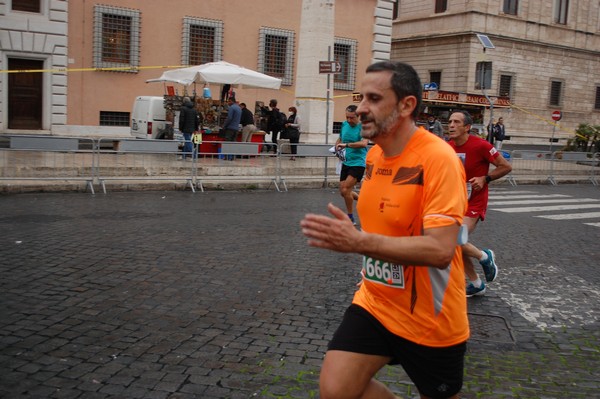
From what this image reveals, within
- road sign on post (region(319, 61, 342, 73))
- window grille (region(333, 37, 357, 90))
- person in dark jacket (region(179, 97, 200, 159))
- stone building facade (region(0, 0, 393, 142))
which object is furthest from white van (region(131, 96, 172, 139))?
window grille (region(333, 37, 357, 90))

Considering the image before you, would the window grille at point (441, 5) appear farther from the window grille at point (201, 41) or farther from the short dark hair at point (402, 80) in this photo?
the short dark hair at point (402, 80)

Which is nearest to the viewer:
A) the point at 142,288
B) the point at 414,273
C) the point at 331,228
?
the point at 331,228

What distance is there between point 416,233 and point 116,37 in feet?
82.0

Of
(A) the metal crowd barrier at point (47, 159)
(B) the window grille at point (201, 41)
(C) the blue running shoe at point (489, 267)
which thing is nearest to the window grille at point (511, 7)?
(B) the window grille at point (201, 41)

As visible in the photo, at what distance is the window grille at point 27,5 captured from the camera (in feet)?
79.4

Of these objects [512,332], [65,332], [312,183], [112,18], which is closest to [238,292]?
[65,332]

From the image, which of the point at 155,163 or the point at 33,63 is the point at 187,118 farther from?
the point at 33,63

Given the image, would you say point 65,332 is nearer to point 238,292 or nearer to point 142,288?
point 142,288

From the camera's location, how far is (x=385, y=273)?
2.94m

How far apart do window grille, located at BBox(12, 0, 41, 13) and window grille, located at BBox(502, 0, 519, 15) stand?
1154 inches

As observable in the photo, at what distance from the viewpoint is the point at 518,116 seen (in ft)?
141

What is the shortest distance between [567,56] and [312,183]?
3563 centimetres

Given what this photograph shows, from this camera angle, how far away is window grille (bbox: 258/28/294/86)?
2928 centimetres

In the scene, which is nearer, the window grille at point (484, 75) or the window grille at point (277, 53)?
the window grille at point (484, 75)
